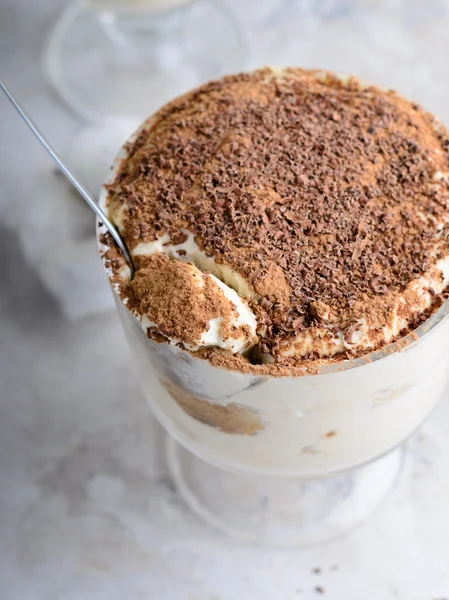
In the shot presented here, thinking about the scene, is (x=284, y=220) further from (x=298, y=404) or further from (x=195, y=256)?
(x=298, y=404)

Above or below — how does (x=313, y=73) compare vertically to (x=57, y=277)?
above

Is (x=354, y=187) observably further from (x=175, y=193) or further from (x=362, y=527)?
(x=362, y=527)

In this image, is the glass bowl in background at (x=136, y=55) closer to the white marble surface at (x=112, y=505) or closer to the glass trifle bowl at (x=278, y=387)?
the white marble surface at (x=112, y=505)

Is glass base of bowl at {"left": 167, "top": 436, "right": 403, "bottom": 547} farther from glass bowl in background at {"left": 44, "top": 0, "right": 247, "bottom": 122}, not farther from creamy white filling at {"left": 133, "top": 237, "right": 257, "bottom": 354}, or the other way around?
glass bowl in background at {"left": 44, "top": 0, "right": 247, "bottom": 122}

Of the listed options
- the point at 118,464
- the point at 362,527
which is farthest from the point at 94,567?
the point at 362,527

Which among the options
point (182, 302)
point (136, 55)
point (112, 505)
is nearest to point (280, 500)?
point (112, 505)

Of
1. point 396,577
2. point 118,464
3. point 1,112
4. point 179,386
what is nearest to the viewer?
point 179,386
